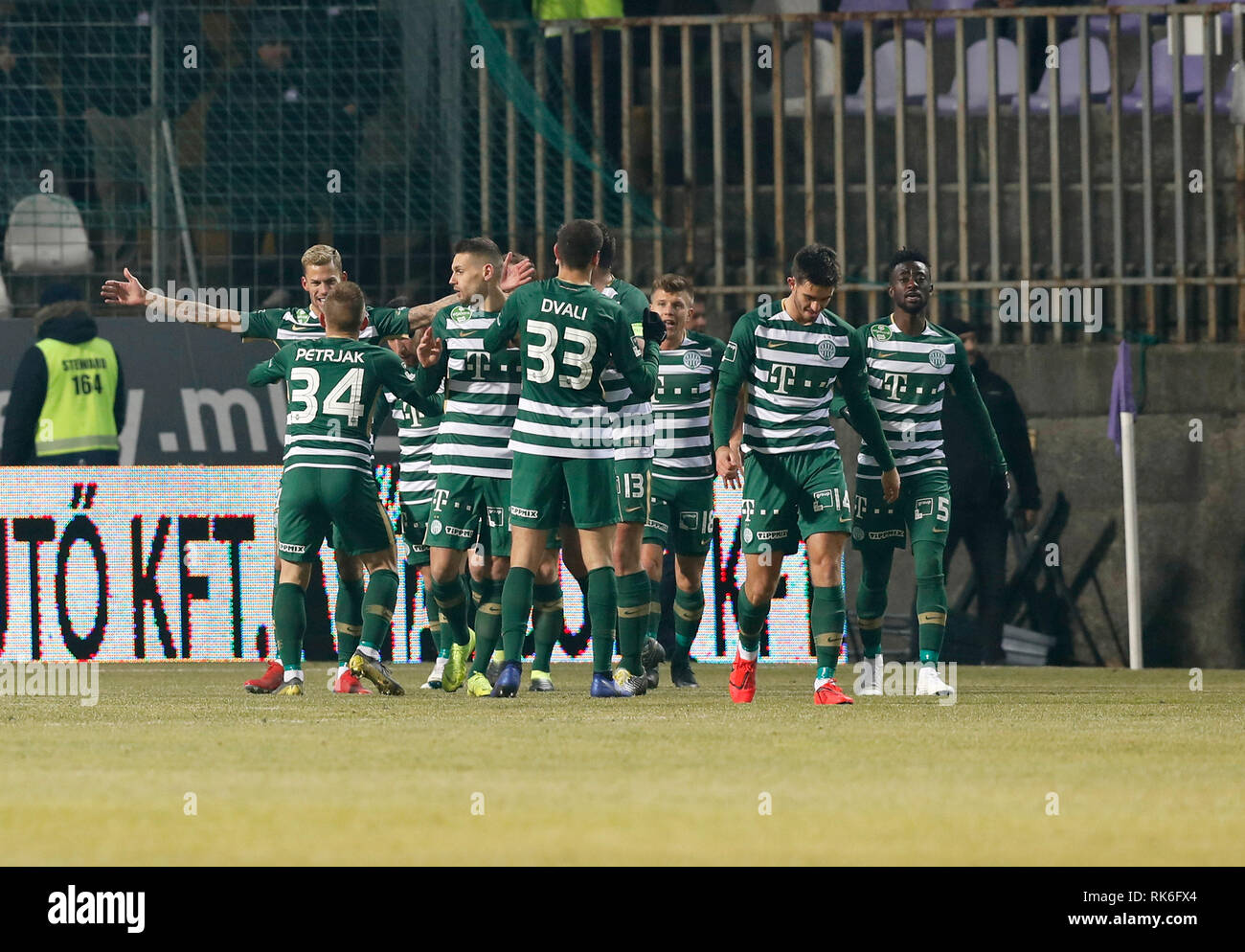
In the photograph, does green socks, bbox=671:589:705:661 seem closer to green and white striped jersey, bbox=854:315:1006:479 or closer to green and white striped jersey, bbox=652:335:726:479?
green and white striped jersey, bbox=652:335:726:479

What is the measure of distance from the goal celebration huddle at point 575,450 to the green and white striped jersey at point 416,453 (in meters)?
0.46

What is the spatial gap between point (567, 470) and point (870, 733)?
6.84 ft

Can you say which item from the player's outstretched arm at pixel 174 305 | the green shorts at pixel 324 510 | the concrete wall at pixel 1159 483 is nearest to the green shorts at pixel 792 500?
the green shorts at pixel 324 510

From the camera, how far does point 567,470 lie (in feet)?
33.3

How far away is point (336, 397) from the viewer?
10.7 m

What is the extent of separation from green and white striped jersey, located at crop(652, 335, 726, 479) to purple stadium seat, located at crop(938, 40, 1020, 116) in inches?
173

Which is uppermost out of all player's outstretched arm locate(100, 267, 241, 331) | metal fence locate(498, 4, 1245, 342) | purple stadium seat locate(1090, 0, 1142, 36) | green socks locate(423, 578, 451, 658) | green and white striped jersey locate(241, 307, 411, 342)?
purple stadium seat locate(1090, 0, 1142, 36)

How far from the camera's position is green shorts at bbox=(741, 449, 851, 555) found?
10367 mm

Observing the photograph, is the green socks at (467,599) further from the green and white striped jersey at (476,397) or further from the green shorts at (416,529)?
the green and white striped jersey at (476,397)

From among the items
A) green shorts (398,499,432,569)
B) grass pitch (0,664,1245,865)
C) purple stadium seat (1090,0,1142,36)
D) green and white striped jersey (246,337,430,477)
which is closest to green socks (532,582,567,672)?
grass pitch (0,664,1245,865)

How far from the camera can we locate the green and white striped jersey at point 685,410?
39.6 feet

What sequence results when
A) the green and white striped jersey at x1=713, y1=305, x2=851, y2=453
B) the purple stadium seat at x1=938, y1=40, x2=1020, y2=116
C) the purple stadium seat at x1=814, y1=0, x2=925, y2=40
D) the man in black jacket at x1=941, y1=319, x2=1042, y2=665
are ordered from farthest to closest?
1. the purple stadium seat at x1=814, y1=0, x2=925, y2=40
2. the purple stadium seat at x1=938, y1=40, x2=1020, y2=116
3. the man in black jacket at x1=941, y1=319, x2=1042, y2=665
4. the green and white striped jersey at x1=713, y1=305, x2=851, y2=453

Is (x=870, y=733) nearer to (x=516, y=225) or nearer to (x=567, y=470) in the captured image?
(x=567, y=470)

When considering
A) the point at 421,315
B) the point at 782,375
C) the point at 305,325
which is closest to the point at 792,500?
the point at 782,375
